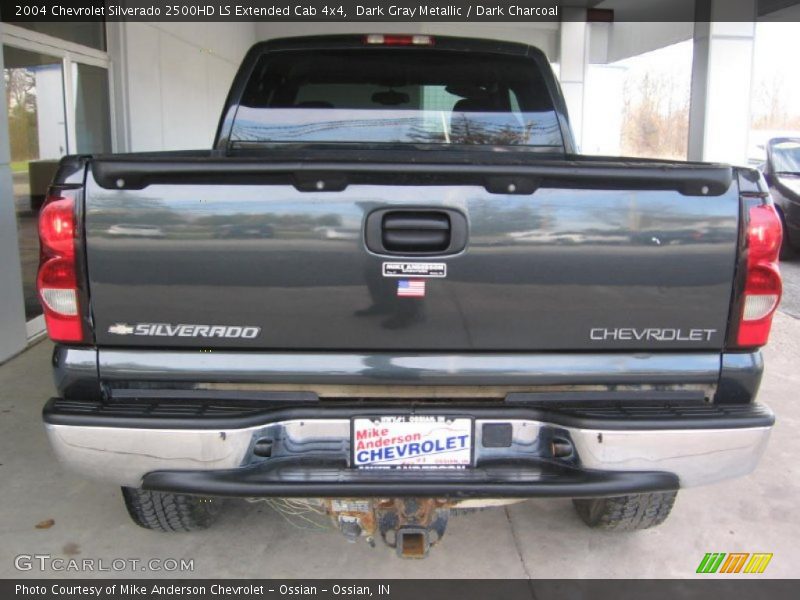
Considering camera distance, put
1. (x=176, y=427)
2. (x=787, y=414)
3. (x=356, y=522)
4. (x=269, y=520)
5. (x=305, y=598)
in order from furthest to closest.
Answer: (x=787, y=414), (x=269, y=520), (x=305, y=598), (x=356, y=522), (x=176, y=427)

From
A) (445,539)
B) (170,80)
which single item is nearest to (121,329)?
(445,539)

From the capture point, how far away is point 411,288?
2172 mm

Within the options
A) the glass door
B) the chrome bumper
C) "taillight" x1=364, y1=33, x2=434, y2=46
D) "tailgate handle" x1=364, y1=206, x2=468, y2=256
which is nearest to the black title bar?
the glass door

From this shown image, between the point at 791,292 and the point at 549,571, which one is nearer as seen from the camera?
the point at 549,571

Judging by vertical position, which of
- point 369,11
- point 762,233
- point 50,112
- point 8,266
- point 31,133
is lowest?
point 8,266

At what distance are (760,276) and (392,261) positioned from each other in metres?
1.13

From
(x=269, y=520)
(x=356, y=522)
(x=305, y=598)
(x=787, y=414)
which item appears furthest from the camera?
(x=787, y=414)

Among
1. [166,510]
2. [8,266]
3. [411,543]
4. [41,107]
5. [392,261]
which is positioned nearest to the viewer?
A: [392,261]

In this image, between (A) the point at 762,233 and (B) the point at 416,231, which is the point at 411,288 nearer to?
(B) the point at 416,231

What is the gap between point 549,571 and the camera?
2900mm

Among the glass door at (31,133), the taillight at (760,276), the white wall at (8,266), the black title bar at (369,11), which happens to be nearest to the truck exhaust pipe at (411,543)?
the taillight at (760,276)

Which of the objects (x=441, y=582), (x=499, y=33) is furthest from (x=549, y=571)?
(x=499, y=33)

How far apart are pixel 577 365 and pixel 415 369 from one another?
50 centimetres

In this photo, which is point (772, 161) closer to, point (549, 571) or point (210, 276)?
point (549, 571)
